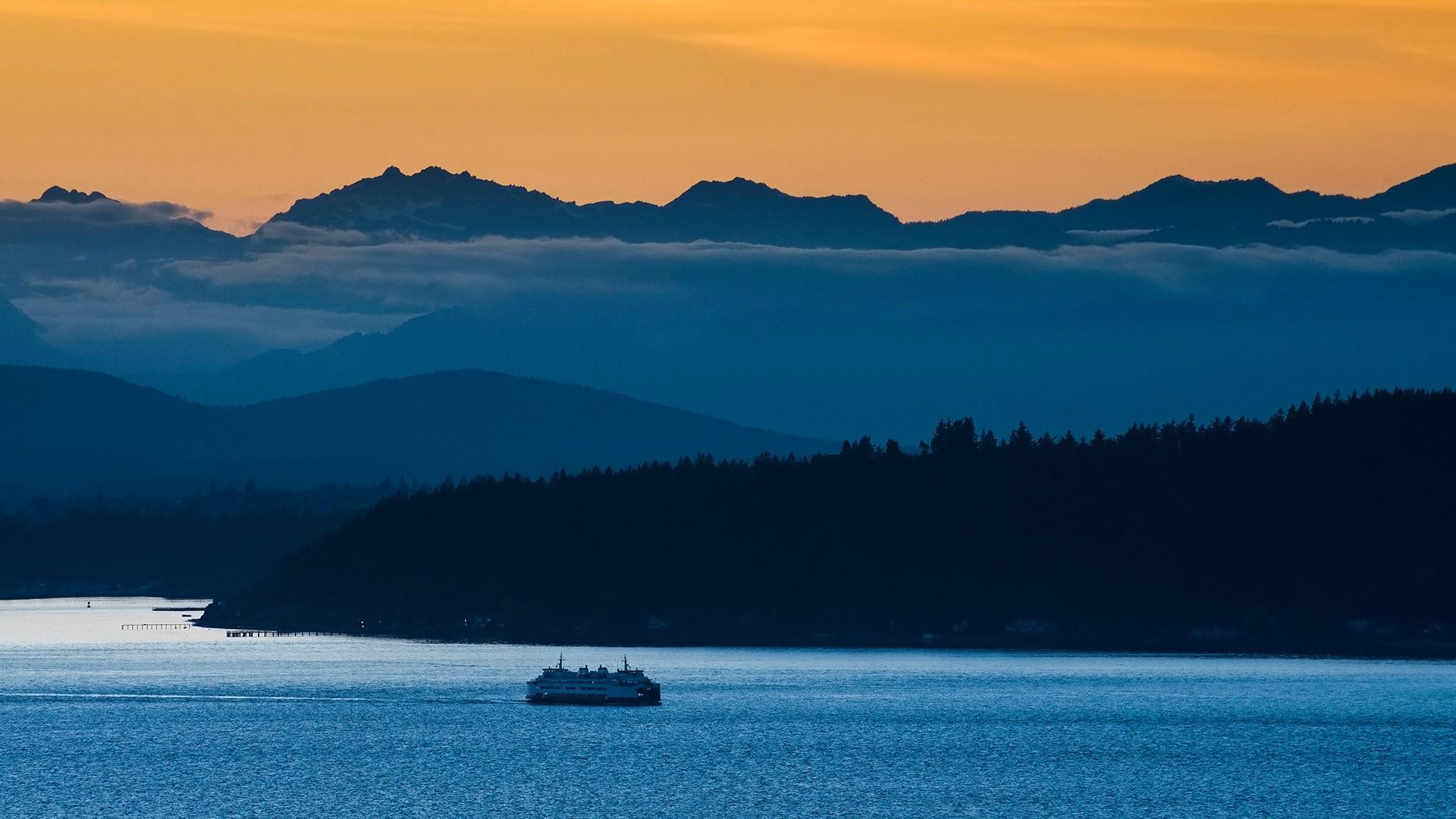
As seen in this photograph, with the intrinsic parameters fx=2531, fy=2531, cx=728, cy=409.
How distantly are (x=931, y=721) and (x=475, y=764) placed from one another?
38.6 meters

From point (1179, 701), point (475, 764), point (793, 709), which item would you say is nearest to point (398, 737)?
point (475, 764)

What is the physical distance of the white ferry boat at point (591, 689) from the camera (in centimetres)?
19488

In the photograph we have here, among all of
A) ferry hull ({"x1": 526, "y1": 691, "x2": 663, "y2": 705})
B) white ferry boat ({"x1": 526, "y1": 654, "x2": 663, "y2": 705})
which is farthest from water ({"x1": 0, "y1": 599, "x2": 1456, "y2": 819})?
white ferry boat ({"x1": 526, "y1": 654, "x2": 663, "y2": 705})

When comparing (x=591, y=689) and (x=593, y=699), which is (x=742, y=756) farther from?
(x=591, y=689)

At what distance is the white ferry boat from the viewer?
194875mm

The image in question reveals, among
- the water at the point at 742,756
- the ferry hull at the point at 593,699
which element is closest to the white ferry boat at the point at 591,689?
the ferry hull at the point at 593,699

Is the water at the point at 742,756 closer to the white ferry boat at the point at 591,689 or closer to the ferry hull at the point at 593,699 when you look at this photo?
the ferry hull at the point at 593,699

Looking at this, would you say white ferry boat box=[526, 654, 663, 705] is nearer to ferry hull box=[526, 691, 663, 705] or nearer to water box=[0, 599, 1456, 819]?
ferry hull box=[526, 691, 663, 705]

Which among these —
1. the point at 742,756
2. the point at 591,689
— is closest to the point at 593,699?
the point at 591,689

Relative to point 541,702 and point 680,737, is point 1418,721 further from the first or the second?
point 541,702

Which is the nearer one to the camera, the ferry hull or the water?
the water

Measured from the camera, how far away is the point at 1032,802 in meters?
136

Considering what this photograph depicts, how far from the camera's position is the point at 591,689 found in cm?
19850

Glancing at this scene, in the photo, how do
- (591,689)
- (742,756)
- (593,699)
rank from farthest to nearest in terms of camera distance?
1. (591,689)
2. (593,699)
3. (742,756)
